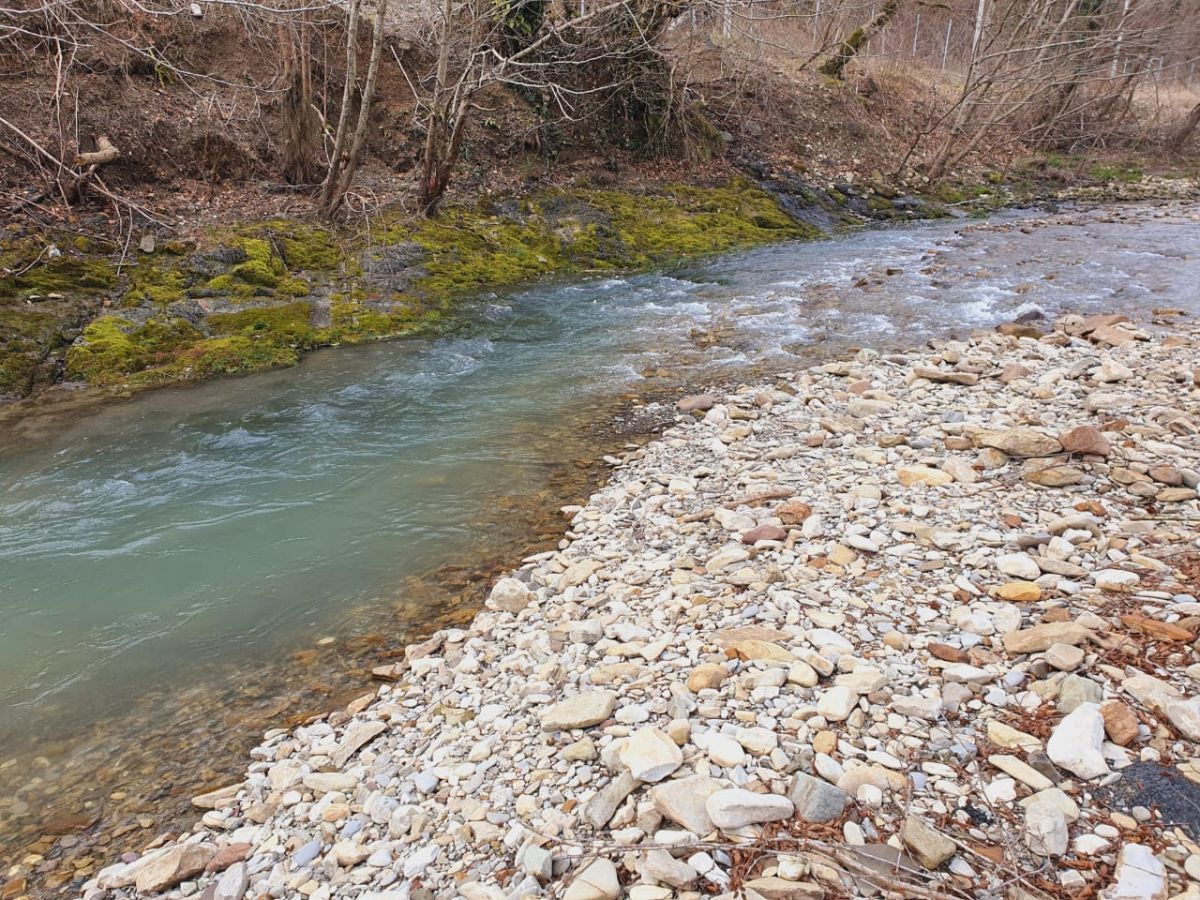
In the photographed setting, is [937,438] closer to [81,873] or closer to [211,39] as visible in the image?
[81,873]

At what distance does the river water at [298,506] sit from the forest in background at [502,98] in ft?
12.2

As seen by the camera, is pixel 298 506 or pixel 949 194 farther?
pixel 949 194

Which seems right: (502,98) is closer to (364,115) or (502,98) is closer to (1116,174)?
(364,115)

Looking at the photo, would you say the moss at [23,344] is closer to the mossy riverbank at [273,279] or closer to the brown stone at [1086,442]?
the mossy riverbank at [273,279]

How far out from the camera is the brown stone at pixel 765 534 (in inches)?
167

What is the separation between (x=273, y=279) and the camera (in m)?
10.4

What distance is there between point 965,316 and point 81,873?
10850 millimetres

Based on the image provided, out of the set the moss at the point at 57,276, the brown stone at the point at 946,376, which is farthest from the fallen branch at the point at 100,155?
the brown stone at the point at 946,376

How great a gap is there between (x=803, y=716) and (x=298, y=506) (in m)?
4.49

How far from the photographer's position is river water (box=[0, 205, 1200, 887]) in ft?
11.8

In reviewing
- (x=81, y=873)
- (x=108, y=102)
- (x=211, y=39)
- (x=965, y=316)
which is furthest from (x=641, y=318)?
(x=211, y=39)

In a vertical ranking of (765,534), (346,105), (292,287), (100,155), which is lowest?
(765,534)

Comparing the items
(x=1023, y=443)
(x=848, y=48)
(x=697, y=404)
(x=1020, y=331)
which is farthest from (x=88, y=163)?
(x=848, y=48)

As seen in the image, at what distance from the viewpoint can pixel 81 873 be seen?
2.85 m
